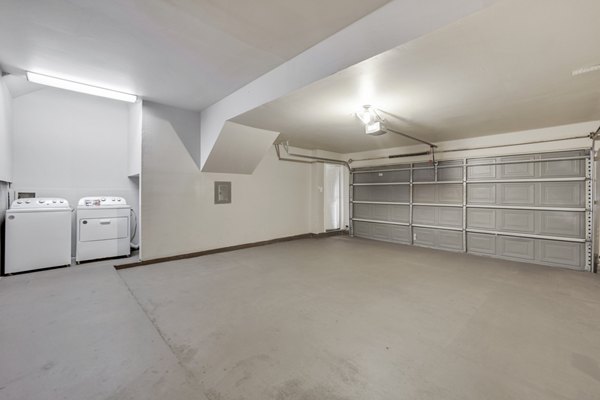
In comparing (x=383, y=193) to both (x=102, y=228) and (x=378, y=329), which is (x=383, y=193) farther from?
(x=102, y=228)

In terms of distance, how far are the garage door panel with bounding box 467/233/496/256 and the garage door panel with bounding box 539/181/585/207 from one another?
1.03 metres

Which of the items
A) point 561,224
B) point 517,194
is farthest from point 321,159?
point 561,224

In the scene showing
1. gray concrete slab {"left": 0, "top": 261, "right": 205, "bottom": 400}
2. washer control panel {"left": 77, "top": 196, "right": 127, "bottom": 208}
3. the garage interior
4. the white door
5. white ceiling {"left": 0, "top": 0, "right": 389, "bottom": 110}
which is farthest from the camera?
the white door

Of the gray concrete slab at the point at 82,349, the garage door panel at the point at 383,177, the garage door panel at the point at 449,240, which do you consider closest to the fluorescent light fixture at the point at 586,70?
the garage door panel at the point at 449,240

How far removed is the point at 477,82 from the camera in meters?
2.56

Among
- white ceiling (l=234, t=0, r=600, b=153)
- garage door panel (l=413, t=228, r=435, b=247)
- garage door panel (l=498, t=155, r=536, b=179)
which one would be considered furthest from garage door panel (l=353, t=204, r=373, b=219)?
garage door panel (l=498, t=155, r=536, b=179)

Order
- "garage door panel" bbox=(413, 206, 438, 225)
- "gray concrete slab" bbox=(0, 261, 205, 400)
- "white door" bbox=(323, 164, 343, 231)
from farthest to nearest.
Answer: "white door" bbox=(323, 164, 343, 231) → "garage door panel" bbox=(413, 206, 438, 225) → "gray concrete slab" bbox=(0, 261, 205, 400)

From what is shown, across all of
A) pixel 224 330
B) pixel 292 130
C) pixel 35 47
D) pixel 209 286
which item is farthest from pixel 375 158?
pixel 35 47

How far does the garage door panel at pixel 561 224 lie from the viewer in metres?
3.97

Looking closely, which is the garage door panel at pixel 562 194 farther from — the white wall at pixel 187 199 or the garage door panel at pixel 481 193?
the white wall at pixel 187 199

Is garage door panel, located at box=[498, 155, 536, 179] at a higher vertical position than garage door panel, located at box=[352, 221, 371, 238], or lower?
higher

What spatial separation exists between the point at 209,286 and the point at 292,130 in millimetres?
3030

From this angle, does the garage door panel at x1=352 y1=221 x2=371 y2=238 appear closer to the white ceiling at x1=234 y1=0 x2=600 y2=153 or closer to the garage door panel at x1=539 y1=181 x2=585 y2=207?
the white ceiling at x1=234 y1=0 x2=600 y2=153

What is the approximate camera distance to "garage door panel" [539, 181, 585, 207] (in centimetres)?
397
